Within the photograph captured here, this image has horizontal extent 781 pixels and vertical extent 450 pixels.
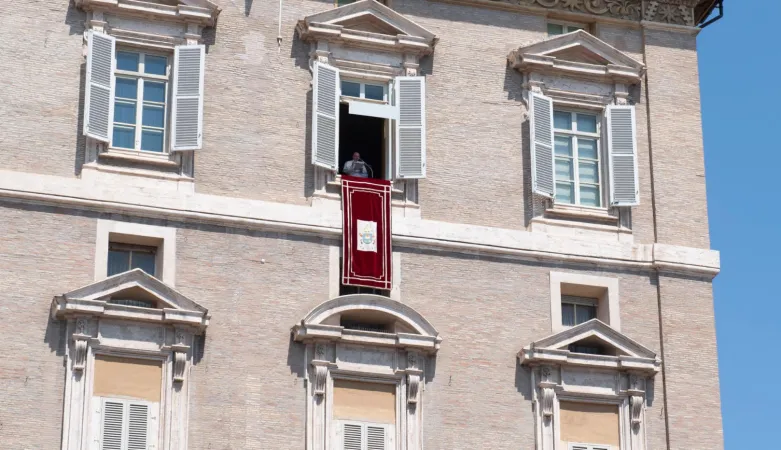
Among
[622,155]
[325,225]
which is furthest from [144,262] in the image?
[622,155]

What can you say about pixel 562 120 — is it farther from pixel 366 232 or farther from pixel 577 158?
pixel 366 232

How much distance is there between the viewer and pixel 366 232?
4116cm

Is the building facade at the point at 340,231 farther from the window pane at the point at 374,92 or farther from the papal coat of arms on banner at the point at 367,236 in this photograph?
the papal coat of arms on banner at the point at 367,236

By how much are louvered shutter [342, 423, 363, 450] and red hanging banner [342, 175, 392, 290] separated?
284 centimetres

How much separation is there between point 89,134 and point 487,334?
857 centimetres

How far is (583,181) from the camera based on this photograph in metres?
43.5

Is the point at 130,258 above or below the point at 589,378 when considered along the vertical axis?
above

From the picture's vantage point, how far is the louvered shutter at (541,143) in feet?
140

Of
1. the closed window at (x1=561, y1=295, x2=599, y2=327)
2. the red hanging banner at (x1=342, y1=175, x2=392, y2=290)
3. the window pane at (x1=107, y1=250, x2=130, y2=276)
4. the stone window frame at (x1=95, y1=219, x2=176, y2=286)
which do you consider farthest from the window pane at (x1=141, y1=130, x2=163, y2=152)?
the closed window at (x1=561, y1=295, x2=599, y2=327)

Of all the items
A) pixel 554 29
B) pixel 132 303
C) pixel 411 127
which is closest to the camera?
pixel 132 303

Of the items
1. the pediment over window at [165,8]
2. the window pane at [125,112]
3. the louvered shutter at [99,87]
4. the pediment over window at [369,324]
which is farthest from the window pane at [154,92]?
the pediment over window at [369,324]

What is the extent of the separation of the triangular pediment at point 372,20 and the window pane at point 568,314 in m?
6.03

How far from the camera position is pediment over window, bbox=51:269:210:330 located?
3838cm

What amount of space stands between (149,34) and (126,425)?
26.0 feet
